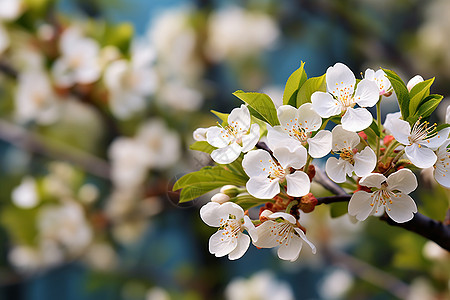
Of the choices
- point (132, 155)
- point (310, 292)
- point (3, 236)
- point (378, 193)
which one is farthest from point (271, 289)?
point (3, 236)

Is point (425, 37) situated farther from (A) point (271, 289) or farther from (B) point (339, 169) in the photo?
(B) point (339, 169)

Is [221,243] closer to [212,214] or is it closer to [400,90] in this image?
[212,214]

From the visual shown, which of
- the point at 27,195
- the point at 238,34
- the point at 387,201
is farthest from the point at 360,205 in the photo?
the point at 238,34

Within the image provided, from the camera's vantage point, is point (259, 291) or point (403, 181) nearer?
point (403, 181)

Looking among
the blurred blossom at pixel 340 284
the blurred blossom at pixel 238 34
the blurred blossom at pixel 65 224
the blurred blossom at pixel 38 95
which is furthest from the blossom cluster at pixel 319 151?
the blurred blossom at pixel 238 34

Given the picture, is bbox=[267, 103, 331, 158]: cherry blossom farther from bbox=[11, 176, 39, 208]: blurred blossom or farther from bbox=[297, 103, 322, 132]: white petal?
bbox=[11, 176, 39, 208]: blurred blossom
